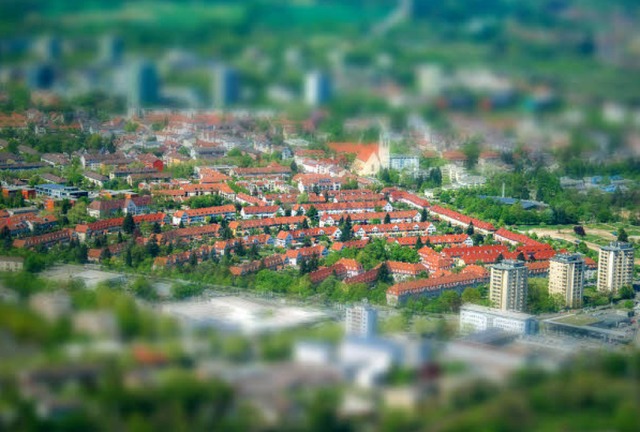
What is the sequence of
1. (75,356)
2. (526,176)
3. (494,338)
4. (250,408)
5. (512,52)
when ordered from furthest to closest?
(526,176), (512,52), (494,338), (75,356), (250,408)

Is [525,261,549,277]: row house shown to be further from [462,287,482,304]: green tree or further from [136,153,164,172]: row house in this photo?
[136,153,164,172]: row house

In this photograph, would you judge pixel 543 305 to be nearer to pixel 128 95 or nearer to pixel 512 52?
pixel 512 52

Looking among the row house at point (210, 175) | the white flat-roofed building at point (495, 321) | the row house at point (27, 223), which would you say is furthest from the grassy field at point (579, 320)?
the row house at point (210, 175)

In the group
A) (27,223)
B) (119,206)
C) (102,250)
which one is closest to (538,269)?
(102,250)

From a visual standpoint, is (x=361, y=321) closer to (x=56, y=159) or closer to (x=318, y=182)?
(x=318, y=182)

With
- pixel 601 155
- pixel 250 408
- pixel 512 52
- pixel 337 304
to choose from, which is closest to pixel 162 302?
pixel 337 304

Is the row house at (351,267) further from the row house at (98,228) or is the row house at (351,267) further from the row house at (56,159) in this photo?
the row house at (56,159)
